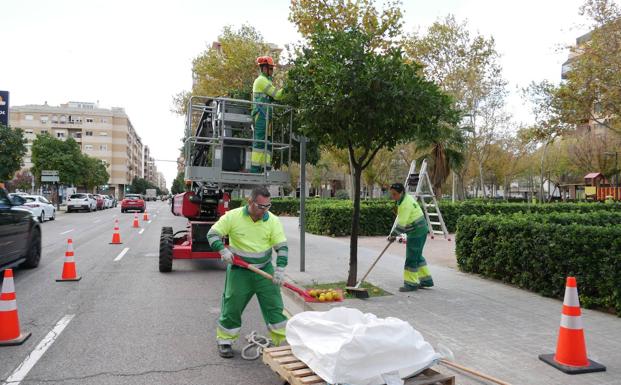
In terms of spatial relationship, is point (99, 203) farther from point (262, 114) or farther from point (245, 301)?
point (245, 301)

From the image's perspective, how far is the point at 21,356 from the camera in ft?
15.5

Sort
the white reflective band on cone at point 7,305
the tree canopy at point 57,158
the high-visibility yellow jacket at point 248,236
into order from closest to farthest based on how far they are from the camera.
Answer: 1. the high-visibility yellow jacket at point 248,236
2. the white reflective band on cone at point 7,305
3. the tree canopy at point 57,158

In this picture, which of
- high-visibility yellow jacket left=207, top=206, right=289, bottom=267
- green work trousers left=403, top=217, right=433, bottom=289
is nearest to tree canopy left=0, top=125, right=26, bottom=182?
green work trousers left=403, top=217, right=433, bottom=289

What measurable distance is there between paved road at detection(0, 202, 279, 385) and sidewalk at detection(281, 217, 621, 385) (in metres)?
1.65

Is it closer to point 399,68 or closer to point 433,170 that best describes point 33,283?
point 399,68

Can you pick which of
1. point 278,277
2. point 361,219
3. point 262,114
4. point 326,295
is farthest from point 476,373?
point 361,219

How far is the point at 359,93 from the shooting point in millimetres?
6402

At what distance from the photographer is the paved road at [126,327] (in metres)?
4.31

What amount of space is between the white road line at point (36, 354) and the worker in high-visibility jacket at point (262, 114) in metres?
3.92

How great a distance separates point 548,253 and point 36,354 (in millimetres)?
6472

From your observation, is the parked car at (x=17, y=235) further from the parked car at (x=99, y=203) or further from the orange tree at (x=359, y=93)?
the parked car at (x=99, y=203)

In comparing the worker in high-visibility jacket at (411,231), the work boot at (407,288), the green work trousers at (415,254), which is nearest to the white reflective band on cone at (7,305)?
the worker in high-visibility jacket at (411,231)

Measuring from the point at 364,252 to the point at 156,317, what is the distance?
7025 millimetres

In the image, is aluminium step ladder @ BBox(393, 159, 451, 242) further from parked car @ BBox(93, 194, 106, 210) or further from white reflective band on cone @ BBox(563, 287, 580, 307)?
parked car @ BBox(93, 194, 106, 210)
